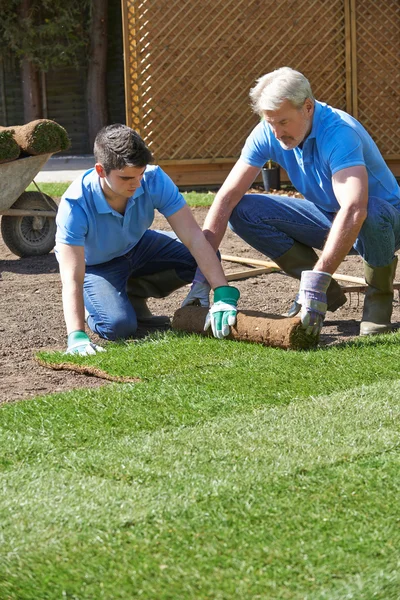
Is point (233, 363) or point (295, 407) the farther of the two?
point (233, 363)

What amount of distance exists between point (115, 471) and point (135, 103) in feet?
29.5

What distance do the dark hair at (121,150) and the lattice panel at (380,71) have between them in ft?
26.0

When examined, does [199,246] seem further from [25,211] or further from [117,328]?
[25,211]

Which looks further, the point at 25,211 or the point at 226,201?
the point at 25,211

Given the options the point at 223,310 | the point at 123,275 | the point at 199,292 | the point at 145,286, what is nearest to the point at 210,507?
the point at 223,310

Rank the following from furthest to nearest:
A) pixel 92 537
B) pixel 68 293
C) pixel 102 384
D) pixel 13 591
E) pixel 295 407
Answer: pixel 68 293 < pixel 102 384 < pixel 295 407 < pixel 92 537 < pixel 13 591

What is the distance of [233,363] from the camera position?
387 centimetres

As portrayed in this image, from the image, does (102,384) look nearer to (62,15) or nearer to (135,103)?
(135,103)

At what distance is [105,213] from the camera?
4.34 m

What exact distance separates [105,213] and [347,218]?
46.9 inches

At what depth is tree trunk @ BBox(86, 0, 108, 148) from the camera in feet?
52.8

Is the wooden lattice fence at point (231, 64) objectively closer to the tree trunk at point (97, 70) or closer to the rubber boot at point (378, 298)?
the tree trunk at point (97, 70)

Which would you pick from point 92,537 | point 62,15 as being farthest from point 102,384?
point 62,15

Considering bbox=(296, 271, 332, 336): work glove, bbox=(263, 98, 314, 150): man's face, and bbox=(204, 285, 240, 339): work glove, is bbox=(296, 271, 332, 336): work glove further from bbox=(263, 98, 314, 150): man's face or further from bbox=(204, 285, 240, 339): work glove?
bbox=(263, 98, 314, 150): man's face
